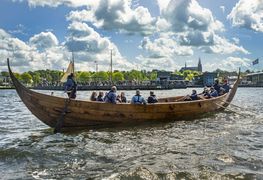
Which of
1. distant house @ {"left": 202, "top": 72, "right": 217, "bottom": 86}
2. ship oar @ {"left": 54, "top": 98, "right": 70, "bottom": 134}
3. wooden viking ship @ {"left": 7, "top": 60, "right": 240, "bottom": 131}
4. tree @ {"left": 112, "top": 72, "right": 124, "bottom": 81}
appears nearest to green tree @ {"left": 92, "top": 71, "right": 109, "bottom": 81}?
tree @ {"left": 112, "top": 72, "right": 124, "bottom": 81}

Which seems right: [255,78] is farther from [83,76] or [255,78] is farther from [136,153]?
[136,153]

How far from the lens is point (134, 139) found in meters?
14.2

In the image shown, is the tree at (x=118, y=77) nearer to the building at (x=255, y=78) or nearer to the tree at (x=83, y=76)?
the tree at (x=83, y=76)

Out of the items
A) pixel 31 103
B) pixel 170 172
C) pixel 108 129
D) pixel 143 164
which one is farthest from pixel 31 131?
pixel 170 172

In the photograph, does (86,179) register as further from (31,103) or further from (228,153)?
(31,103)

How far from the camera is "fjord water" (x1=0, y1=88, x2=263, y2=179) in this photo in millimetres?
9117

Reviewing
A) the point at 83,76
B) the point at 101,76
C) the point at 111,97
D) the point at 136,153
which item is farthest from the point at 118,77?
the point at 136,153

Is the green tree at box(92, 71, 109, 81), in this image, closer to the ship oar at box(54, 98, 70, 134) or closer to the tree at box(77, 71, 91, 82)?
the tree at box(77, 71, 91, 82)

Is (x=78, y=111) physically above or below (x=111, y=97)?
below

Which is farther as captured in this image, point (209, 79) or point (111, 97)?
point (209, 79)

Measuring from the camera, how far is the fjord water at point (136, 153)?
9.12m

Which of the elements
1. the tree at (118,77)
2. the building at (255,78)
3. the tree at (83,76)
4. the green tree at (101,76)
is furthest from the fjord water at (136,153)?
the building at (255,78)

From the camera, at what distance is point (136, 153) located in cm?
1149

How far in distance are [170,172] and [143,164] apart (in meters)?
1.11
